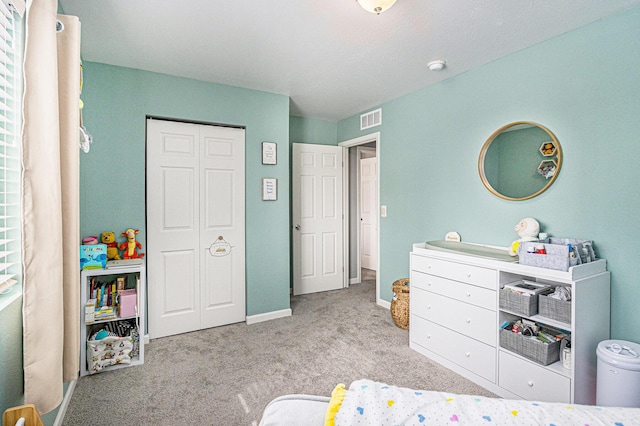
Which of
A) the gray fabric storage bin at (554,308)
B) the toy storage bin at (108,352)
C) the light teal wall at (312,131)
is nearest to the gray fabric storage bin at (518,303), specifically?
the gray fabric storage bin at (554,308)

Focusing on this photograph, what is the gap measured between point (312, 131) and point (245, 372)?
Result: 3311 mm

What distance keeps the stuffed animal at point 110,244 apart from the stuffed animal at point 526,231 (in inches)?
127

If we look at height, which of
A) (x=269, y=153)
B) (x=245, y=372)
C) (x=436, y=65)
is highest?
(x=436, y=65)

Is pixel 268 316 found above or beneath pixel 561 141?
beneath

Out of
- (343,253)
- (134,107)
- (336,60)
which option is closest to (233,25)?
(336,60)

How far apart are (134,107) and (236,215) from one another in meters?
1.38

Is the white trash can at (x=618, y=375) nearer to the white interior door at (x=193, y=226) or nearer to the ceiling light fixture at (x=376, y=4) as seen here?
the ceiling light fixture at (x=376, y=4)

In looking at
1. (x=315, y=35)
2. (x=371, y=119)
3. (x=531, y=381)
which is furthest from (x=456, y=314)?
(x=371, y=119)

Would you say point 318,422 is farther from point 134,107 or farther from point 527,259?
point 134,107

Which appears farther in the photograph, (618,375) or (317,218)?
(317,218)

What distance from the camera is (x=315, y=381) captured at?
2.39m

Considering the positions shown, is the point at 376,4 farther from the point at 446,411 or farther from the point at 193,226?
the point at 193,226

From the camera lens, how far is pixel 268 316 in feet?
12.0

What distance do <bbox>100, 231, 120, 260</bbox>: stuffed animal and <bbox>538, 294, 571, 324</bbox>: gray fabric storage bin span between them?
327 centimetres
